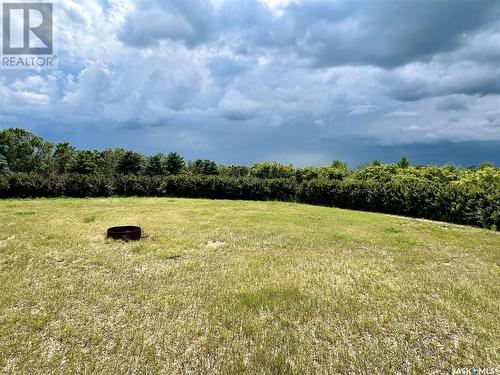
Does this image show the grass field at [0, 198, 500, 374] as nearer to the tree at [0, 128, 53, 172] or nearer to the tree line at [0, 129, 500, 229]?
the tree line at [0, 129, 500, 229]

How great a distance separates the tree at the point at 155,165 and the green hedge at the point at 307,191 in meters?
13.4

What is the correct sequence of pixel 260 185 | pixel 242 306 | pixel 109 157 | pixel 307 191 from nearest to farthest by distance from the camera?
1. pixel 242 306
2. pixel 307 191
3. pixel 260 185
4. pixel 109 157

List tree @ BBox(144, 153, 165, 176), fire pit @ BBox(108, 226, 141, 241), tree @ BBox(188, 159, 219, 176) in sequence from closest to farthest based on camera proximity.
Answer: fire pit @ BBox(108, 226, 141, 241), tree @ BBox(144, 153, 165, 176), tree @ BBox(188, 159, 219, 176)

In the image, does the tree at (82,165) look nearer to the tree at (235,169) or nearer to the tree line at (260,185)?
the tree line at (260,185)

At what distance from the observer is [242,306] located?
14.9 feet

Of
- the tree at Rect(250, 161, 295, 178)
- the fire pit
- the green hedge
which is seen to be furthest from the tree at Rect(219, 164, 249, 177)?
the fire pit

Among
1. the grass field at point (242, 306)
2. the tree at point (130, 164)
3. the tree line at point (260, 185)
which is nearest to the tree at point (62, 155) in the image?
the tree line at point (260, 185)

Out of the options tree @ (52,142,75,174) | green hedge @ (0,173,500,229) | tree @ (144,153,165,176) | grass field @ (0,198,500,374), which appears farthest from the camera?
tree @ (52,142,75,174)

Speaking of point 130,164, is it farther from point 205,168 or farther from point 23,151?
point 23,151

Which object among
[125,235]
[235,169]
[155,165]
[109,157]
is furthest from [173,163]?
[125,235]

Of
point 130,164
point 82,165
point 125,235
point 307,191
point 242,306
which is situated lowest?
point 242,306

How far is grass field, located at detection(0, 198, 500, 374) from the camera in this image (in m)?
3.44

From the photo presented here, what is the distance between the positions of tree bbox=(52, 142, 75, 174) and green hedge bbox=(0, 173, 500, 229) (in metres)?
25.7

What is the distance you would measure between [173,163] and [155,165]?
7.11ft
